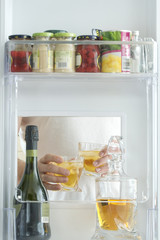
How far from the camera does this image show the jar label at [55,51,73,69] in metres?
1.31

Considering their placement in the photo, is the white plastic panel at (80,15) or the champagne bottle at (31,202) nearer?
the champagne bottle at (31,202)

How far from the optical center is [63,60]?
1308 millimetres

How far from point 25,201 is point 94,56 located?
44cm

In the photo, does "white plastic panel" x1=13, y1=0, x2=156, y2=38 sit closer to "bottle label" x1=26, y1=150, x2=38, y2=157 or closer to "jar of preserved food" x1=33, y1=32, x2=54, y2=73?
"jar of preserved food" x1=33, y1=32, x2=54, y2=73

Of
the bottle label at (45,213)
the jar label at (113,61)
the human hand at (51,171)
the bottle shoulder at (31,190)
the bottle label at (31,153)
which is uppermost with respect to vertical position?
the jar label at (113,61)

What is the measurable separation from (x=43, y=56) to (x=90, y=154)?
0.31 metres

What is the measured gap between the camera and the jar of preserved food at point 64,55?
4.29 ft

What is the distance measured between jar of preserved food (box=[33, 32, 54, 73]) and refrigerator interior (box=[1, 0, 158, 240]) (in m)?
0.06

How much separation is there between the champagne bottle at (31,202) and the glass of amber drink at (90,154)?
5.4 inches

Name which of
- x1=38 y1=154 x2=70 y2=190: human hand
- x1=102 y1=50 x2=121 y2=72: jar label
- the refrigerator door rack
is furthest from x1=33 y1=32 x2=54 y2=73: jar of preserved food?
x1=38 y1=154 x2=70 y2=190: human hand

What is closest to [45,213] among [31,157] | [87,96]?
[31,157]

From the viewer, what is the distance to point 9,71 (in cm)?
132

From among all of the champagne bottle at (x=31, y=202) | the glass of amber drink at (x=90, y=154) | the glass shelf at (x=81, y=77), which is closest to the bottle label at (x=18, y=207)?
the champagne bottle at (x=31, y=202)

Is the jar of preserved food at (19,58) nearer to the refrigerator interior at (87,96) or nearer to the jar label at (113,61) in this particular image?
the refrigerator interior at (87,96)
